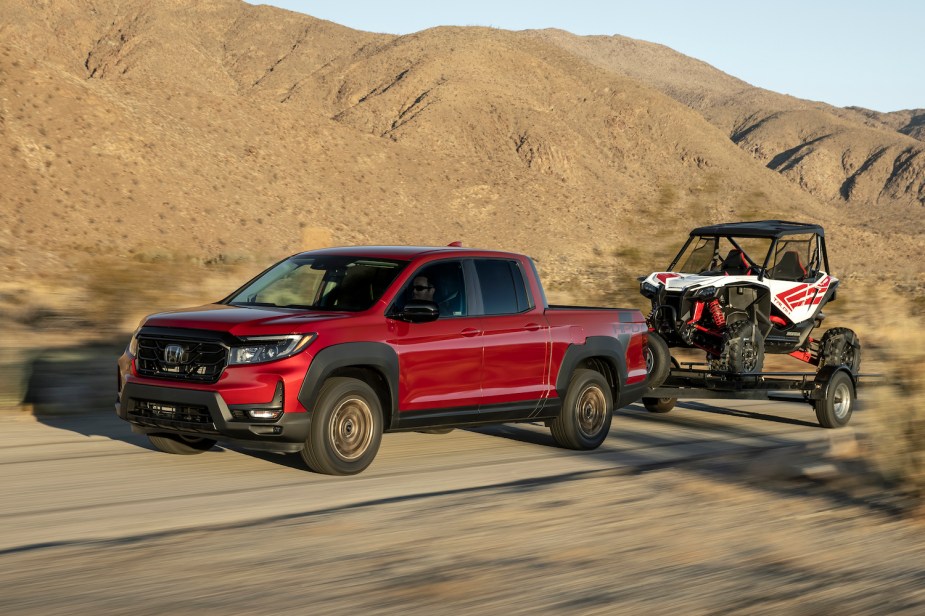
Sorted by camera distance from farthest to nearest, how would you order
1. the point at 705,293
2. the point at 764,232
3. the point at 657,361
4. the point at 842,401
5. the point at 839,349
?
the point at 839,349
the point at 764,232
the point at 842,401
the point at 705,293
the point at 657,361

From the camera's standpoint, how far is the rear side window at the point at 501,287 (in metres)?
10.7

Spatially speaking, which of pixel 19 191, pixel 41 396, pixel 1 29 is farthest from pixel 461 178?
pixel 41 396

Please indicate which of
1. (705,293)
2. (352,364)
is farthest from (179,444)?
(705,293)

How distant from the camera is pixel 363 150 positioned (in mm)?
82688

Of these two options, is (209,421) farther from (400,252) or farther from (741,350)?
(741,350)

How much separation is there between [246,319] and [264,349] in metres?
0.33

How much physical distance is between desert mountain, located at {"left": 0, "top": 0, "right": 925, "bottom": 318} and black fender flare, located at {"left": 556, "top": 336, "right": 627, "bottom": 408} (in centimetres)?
1146

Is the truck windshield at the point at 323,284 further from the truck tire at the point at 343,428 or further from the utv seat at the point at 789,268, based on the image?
the utv seat at the point at 789,268

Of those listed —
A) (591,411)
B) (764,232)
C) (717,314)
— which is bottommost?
(591,411)

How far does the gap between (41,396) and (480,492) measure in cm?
573

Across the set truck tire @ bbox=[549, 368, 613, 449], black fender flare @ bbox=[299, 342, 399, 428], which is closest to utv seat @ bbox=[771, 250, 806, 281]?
truck tire @ bbox=[549, 368, 613, 449]

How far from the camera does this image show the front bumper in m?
9.01

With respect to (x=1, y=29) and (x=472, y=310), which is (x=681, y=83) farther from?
(x=472, y=310)

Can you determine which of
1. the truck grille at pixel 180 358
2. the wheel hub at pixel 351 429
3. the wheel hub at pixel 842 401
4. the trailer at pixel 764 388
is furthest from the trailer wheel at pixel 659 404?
the truck grille at pixel 180 358
